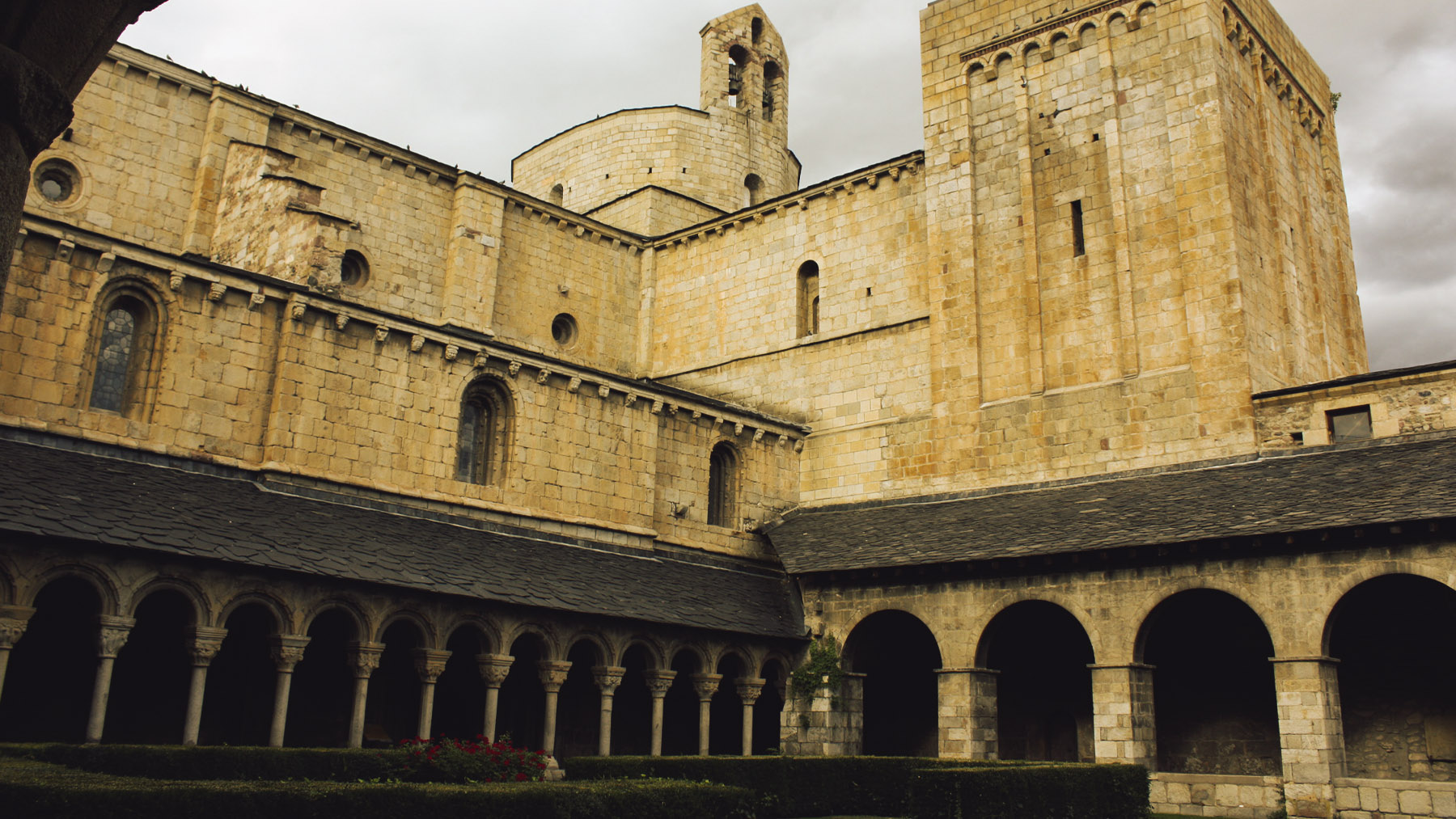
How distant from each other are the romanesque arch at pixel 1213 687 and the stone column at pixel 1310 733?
2.98m

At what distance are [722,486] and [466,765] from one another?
1614cm

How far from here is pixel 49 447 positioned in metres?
18.2

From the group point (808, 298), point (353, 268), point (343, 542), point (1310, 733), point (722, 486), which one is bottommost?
point (1310, 733)

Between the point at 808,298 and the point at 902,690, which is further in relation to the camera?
the point at 808,298

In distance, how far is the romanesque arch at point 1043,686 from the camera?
2509 cm

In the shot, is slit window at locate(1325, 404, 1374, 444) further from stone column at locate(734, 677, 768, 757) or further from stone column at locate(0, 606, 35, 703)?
stone column at locate(0, 606, 35, 703)

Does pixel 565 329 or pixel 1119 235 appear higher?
pixel 1119 235

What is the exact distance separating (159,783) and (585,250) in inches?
1027

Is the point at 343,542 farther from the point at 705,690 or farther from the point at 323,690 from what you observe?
the point at 705,690

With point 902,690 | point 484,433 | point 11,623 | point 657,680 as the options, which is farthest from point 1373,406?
point 11,623

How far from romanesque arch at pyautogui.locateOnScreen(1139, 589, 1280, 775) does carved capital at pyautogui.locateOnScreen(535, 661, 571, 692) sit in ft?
37.9

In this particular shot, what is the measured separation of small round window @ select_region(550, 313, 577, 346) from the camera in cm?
3306

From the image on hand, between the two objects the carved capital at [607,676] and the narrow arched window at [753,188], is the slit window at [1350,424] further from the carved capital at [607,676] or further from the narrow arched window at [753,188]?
the narrow arched window at [753,188]

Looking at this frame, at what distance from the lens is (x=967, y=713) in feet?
74.5
